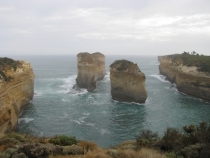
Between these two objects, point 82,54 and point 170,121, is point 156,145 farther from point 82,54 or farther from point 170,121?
point 82,54

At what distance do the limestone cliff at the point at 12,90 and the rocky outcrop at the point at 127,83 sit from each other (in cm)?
1528

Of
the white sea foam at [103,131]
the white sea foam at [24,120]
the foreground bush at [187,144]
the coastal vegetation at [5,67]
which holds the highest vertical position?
the coastal vegetation at [5,67]

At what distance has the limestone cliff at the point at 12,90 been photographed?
22716 mm

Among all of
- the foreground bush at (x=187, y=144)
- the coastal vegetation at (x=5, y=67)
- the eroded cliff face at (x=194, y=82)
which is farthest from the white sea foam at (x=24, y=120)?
the eroded cliff face at (x=194, y=82)

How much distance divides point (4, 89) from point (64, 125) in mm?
8397

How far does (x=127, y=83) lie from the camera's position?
3809cm

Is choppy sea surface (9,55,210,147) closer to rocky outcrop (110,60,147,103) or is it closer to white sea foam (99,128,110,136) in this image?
white sea foam (99,128,110,136)

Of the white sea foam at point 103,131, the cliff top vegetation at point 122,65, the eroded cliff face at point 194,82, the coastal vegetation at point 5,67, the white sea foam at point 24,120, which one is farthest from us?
the eroded cliff face at point 194,82

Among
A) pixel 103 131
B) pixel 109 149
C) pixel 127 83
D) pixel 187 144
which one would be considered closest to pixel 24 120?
pixel 103 131

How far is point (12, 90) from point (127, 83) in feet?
63.1

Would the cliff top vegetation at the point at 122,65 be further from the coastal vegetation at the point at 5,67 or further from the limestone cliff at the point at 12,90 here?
the coastal vegetation at the point at 5,67

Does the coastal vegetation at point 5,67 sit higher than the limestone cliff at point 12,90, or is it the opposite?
the coastal vegetation at point 5,67

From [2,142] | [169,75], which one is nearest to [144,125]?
[2,142]

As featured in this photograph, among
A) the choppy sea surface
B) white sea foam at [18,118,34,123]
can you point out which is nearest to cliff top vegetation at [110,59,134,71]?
the choppy sea surface
